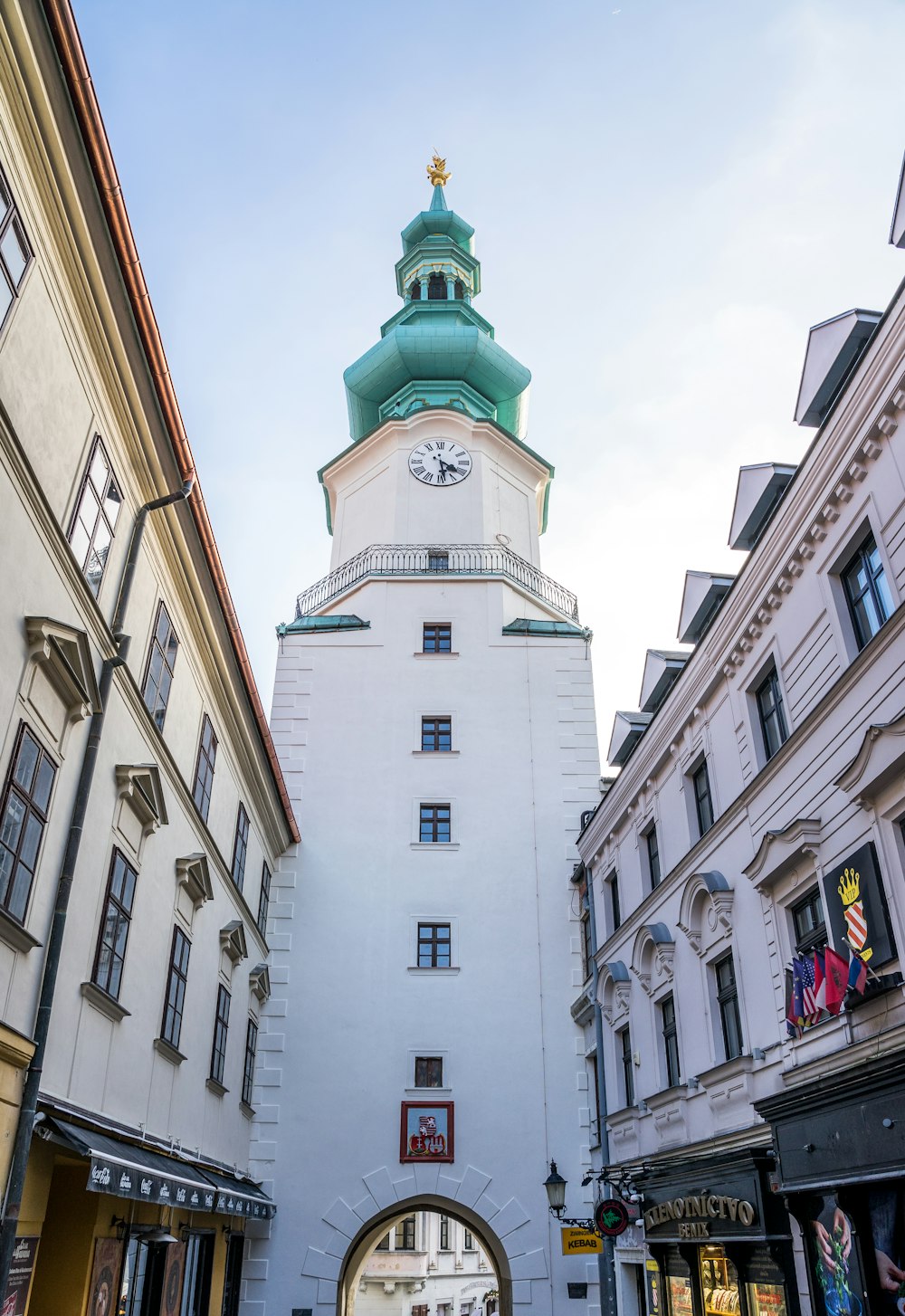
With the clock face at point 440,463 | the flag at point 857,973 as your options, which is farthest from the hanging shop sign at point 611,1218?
the clock face at point 440,463

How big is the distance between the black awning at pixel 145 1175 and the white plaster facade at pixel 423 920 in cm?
455

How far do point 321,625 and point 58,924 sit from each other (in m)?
16.8

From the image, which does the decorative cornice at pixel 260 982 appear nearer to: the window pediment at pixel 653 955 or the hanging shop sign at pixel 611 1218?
the window pediment at pixel 653 955

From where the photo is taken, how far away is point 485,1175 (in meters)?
19.5

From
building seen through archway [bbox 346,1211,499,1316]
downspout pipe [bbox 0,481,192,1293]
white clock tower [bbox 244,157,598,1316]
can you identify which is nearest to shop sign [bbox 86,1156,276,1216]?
downspout pipe [bbox 0,481,192,1293]

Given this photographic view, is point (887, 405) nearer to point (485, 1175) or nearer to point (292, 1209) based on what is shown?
point (485, 1175)

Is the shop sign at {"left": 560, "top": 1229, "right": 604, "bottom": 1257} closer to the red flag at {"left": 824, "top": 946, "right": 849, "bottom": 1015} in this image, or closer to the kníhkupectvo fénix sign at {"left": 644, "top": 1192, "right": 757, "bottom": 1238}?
the kníhkupectvo fénix sign at {"left": 644, "top": 1192, "right": 757, "bottom": 1238}

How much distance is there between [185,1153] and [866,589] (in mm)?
11030

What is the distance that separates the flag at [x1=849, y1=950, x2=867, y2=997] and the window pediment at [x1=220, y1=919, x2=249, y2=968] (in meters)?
10.0

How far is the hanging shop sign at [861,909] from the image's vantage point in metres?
9.07

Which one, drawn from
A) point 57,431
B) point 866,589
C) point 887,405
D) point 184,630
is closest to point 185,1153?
point 184,630

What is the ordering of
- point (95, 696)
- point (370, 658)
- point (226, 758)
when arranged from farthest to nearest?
1. point (370, 658)
2. point (226, 758)
3. point (95, 696)

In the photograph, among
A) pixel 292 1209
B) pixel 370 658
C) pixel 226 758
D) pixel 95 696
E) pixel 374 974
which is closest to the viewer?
pixel 95 696

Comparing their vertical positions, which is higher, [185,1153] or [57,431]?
[57,431]
